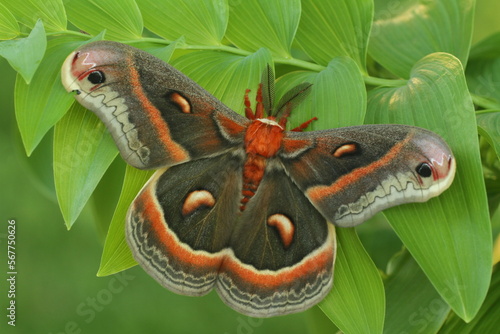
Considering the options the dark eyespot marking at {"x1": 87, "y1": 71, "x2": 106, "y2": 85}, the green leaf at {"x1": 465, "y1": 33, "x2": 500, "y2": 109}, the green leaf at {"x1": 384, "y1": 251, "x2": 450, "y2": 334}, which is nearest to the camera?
the dark eyespot marking at {"x1": 87, "y1": 71, "x2": 106, "y2": 85}

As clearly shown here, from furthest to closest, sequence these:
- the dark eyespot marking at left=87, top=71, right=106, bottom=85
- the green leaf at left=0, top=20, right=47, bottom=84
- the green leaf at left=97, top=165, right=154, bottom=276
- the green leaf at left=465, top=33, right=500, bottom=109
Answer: the green leaf at left=465, top=33, right=500, bottom=109 → the green leaf at left=97, top=165, right=154, bottom=276 → the dark eyespot marking at left=87, top=71, right=106, bottom=85 → the green leaf at left=0, top=20, right=47, bottom=84

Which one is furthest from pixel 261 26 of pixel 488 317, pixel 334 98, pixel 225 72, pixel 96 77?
pixel 488 317

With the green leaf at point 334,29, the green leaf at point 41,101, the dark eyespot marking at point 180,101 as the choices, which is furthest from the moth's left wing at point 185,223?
the green leaf at point 334,29

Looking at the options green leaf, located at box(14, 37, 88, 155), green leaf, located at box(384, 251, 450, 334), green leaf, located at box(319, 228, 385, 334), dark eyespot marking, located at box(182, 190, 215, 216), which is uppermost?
green leaf, located at box(14, 37, 88, 155)

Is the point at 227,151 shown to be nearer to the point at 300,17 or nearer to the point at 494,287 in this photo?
the point at 300,17

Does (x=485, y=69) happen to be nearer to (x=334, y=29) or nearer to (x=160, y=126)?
(x=334, y=29)

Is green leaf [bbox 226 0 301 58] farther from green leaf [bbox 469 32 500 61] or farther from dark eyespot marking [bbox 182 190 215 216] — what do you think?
green leaf [bbox 469 32 500 61]

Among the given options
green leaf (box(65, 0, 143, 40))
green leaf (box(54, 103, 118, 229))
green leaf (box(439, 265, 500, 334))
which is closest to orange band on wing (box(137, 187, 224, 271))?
green leaf (box(54, 103, 118, 229))
